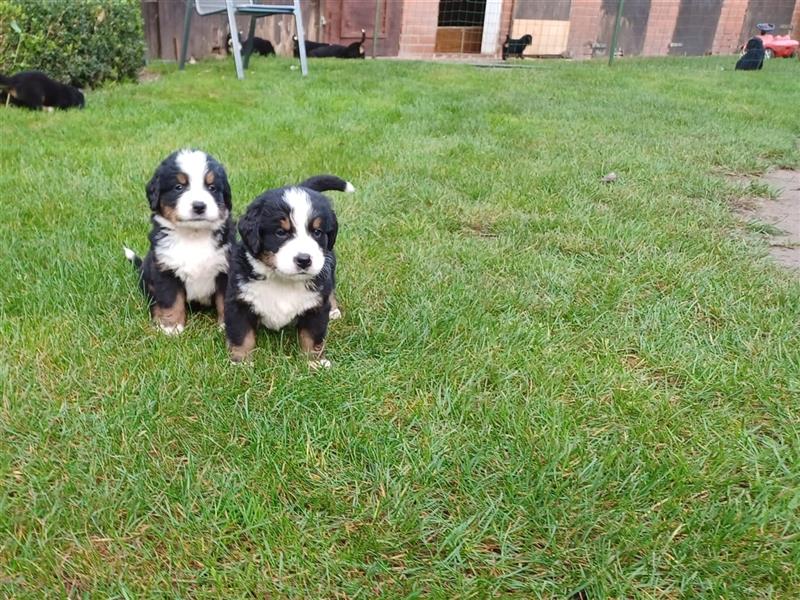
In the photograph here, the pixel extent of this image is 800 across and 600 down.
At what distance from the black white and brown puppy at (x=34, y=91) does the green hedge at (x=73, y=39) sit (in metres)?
0.74

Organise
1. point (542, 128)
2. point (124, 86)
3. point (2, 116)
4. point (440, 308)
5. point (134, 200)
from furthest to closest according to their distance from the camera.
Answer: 1. point (124, 86)
2. point (542, 128)
3. point (2, 116)
4. point (134, 200)
5. point (440, 308)

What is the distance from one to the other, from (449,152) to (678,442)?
12.5ft

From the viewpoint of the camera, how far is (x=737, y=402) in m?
2.09

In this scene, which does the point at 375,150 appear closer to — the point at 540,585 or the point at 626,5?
the point at 540,585

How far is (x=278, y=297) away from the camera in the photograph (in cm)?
215

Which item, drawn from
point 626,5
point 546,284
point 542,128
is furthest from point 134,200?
point 626,5

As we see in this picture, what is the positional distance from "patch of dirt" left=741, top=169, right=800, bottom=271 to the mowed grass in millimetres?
184

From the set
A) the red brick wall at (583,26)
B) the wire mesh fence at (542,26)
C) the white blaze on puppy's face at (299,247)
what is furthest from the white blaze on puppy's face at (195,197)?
the red brick wall at (583,26)

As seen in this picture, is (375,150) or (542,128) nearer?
(375,150)

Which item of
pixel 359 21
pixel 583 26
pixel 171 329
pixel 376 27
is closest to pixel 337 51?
pixel 376 27

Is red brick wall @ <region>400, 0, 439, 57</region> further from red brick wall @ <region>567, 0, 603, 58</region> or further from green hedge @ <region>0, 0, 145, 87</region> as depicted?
green hedge @ <region>0, 0, 145, 87</region>

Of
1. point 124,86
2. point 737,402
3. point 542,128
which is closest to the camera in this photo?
point 737,402

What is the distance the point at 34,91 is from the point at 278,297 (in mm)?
5023

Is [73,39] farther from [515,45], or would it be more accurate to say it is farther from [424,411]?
[515,45]
